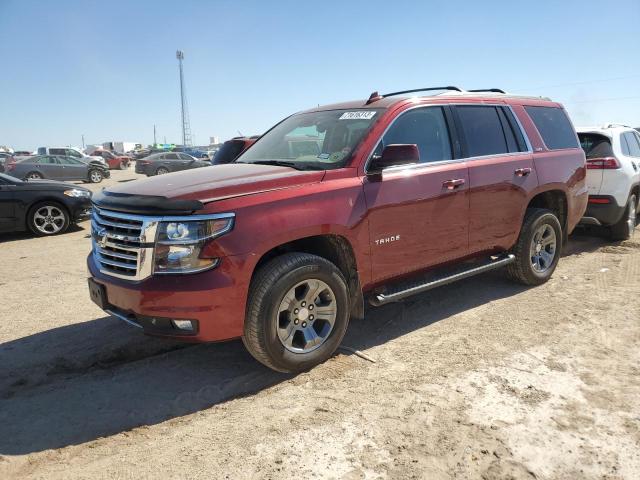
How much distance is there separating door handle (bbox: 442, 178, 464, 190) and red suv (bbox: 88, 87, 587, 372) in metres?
0.01

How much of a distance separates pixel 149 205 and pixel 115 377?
140 centimetres

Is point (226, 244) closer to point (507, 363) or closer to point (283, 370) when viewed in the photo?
point (283, 370)

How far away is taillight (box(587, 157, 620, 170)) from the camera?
7027 millimetres

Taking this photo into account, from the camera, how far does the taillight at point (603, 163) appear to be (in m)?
7.03

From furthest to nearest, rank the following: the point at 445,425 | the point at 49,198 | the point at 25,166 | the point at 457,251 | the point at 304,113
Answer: the point at 25,166 < the point at 49,198 < the point at 304,113 < the point at 457,251 < the point at 445,425

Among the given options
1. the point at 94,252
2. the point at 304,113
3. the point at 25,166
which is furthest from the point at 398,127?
the point at 25,166

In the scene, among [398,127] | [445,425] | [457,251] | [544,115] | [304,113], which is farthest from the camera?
[544,115]

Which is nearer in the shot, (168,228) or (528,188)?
(168,228)

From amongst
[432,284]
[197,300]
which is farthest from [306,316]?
[432,284]

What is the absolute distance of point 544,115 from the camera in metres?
5.52

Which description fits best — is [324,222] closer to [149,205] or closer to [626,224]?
[149,205]

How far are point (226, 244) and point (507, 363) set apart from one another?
7.33ft

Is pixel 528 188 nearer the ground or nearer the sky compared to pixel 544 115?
nearer the ground

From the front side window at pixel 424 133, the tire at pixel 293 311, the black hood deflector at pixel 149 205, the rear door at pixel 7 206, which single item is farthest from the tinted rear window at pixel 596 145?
the rear door at pixel 7 206
